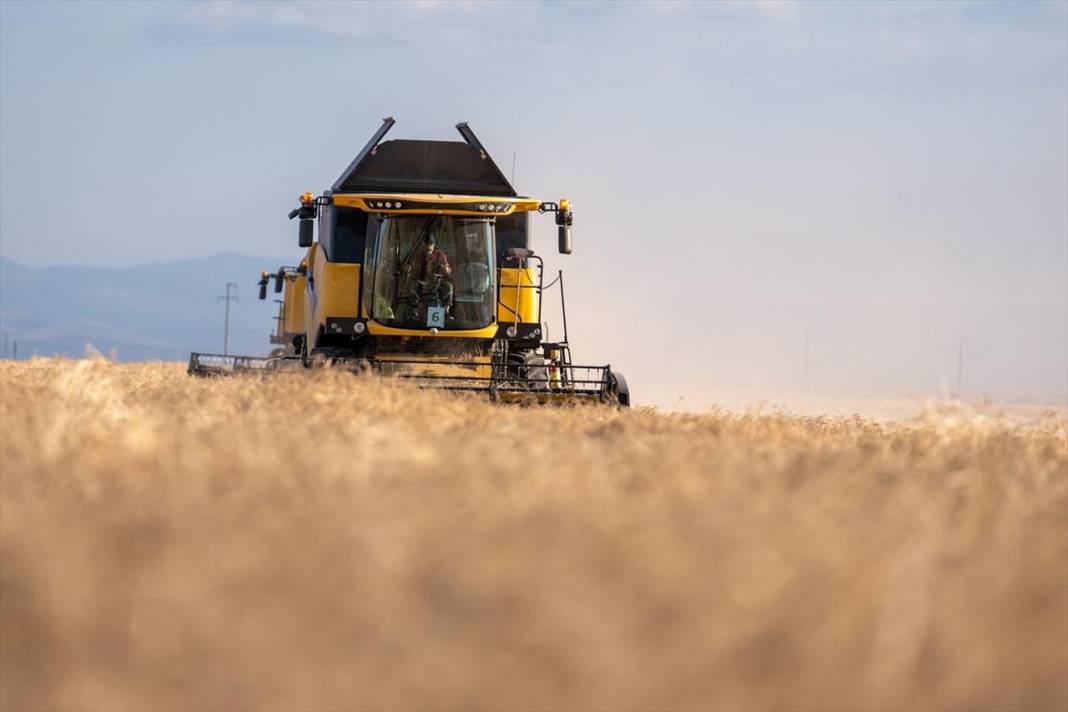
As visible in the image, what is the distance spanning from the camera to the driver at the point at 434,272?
63.6 feet

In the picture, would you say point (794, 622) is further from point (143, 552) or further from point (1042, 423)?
point (1042, 423)

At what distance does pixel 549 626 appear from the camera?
3324mm

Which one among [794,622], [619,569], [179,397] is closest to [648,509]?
[619,569]

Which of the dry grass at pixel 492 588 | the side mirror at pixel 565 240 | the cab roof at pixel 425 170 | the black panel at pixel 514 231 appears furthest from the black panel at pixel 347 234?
the dry grass at pixel 492 588

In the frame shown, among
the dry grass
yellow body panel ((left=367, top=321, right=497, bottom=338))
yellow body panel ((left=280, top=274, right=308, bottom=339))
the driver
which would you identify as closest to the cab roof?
the driver

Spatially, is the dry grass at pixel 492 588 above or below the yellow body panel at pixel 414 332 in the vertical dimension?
below

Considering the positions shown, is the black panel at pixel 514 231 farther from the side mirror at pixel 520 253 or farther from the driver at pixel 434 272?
the driver at pixel 434 272

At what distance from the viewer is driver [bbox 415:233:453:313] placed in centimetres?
1938

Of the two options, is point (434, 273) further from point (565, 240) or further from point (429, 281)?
point (565, 240)

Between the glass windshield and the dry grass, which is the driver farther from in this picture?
the dry grass

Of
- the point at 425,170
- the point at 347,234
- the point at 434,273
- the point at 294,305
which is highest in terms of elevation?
the point at 425,170

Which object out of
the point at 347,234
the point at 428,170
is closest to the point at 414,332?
the point at 347,234

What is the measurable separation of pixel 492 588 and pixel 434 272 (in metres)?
15.9

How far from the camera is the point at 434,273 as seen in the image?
19.4 meters
